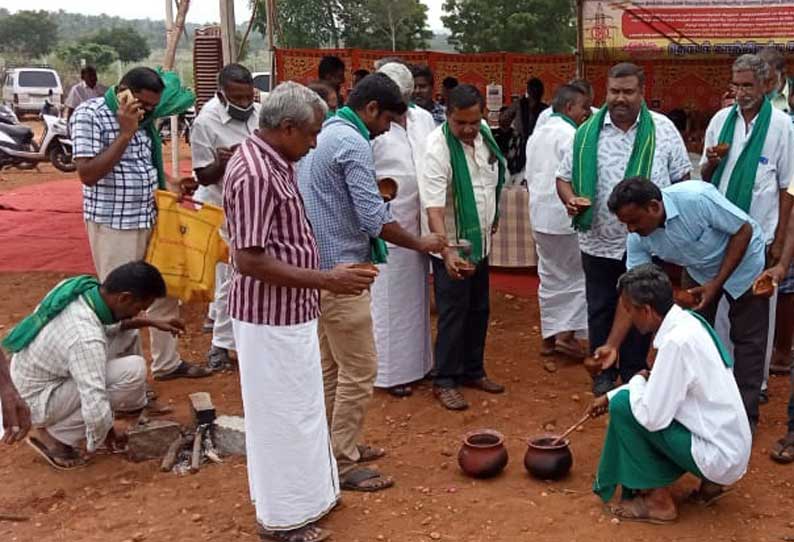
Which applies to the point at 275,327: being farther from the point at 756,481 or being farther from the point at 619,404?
the point at 756,481

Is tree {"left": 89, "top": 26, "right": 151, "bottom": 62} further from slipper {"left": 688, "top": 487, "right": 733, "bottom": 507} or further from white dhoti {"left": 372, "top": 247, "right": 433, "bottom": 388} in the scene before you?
slipper {"left": 688, "top": 487, "right": 733, "bottom": 507}

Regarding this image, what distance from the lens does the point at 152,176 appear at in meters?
5.34

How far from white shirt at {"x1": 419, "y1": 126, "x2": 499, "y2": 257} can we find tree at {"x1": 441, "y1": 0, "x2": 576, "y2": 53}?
22471 millimetres

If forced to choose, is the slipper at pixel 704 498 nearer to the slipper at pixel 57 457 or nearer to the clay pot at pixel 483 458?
the clay pot at pixel 483 458

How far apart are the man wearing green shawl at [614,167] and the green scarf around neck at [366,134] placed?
1234 millimetres

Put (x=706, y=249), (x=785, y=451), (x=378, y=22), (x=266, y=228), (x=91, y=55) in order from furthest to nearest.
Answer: (x=91, y=55)
(x=378, y=22)
(x=785, y=451)
(x=706, y=249)
(x=266, y=228)

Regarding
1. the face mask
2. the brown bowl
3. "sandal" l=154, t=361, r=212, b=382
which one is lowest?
"sandal" l=154, t=361, r=212, b=382

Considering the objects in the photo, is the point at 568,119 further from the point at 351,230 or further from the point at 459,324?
the point at 351,230

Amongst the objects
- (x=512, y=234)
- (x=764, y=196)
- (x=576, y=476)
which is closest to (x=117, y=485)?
(x=576, y=476)

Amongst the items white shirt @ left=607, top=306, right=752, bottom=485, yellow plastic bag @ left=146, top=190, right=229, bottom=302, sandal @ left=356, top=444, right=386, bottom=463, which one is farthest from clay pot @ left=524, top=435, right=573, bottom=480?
yellow plastic bag @ left=146, top=190, right=229, bottom=302

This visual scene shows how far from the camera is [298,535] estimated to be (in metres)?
3.70

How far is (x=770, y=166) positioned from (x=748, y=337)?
3.41 ft

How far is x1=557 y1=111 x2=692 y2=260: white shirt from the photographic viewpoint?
4965mm

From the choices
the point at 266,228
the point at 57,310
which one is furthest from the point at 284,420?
the point at 57,310
